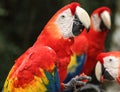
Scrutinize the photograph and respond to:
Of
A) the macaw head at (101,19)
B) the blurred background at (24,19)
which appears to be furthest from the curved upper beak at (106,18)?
the blurred background at (24,19)

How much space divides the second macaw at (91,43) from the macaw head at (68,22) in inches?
31.1

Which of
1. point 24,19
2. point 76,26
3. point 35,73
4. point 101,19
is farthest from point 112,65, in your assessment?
point 24,19

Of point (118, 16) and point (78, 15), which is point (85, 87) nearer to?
point (78, 15)

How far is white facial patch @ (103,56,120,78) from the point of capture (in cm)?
370

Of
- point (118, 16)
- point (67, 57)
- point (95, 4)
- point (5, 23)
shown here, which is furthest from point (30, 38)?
point (67, 57)

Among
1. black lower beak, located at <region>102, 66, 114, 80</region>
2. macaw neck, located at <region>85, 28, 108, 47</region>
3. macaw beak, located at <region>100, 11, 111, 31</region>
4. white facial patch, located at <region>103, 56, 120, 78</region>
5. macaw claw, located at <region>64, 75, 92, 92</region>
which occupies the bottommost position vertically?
black lower beak, located at <region>102, 66, 114, 80</region>

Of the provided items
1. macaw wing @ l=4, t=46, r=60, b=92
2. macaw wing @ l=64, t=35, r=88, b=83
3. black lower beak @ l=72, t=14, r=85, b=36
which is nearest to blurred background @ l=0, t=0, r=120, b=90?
macaw wing @ l=64, t=35, r=88, b=83

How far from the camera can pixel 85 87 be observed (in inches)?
129

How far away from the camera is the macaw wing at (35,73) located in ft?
10.0

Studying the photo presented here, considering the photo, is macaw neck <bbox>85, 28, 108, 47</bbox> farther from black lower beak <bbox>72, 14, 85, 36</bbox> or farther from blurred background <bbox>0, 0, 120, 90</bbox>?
black lower beak <bbox>72, 14, 85, 36</bbox>

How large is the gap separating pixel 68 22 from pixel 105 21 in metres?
1.18

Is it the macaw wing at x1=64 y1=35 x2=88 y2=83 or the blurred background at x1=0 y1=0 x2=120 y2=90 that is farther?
the blurred background at x1=0 y1=0 x2=120 y2=90

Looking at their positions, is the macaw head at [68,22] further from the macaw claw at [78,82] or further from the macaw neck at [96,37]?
the macaw neck at [96,37]

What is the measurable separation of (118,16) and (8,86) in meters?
3.70
